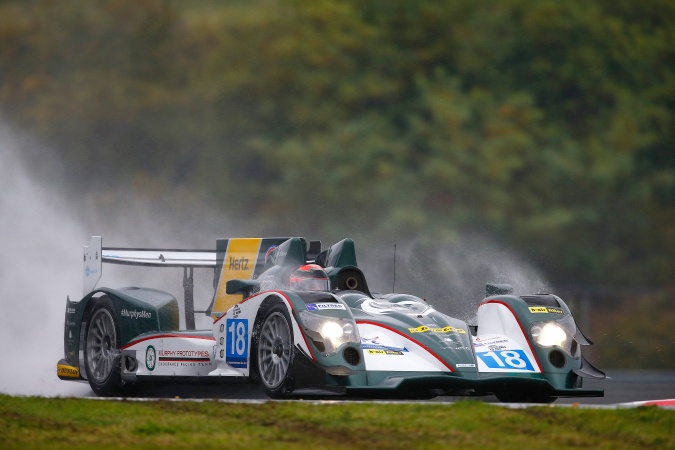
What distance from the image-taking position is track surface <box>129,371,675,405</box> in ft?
36.2

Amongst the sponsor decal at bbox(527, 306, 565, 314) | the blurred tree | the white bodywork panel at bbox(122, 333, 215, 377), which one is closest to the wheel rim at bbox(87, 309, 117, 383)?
the white bodywork panel at bbox(122, 333, 215, 377)

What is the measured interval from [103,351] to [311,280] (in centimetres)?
263

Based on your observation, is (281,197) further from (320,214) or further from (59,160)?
(59,160)

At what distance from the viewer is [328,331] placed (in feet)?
29.5

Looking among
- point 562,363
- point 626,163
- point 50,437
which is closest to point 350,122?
point 626,163

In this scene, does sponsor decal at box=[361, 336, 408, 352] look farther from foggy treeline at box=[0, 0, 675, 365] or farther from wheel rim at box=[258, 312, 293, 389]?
foggy treeline at box=[0, 0, 675, 365]

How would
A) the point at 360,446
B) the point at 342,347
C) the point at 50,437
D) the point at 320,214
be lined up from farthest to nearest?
the point at 320,214 → the point at 342,347 → the point at 50,437 → the point at 360,446

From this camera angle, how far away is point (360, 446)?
6.56 meters

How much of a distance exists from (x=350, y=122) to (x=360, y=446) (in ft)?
65.7

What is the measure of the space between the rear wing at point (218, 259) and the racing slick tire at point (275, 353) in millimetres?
1702

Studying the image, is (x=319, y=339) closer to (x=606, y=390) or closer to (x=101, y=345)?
(x=101, y=345)

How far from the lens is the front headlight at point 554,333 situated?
385 inches

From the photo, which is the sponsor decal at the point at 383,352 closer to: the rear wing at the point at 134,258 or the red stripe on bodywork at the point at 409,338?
the red stripe on bodywork at the point at 409,338

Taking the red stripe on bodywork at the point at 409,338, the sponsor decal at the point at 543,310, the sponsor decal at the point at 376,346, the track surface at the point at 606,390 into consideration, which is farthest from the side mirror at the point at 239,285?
the sponsor decal at the point at 543,310
